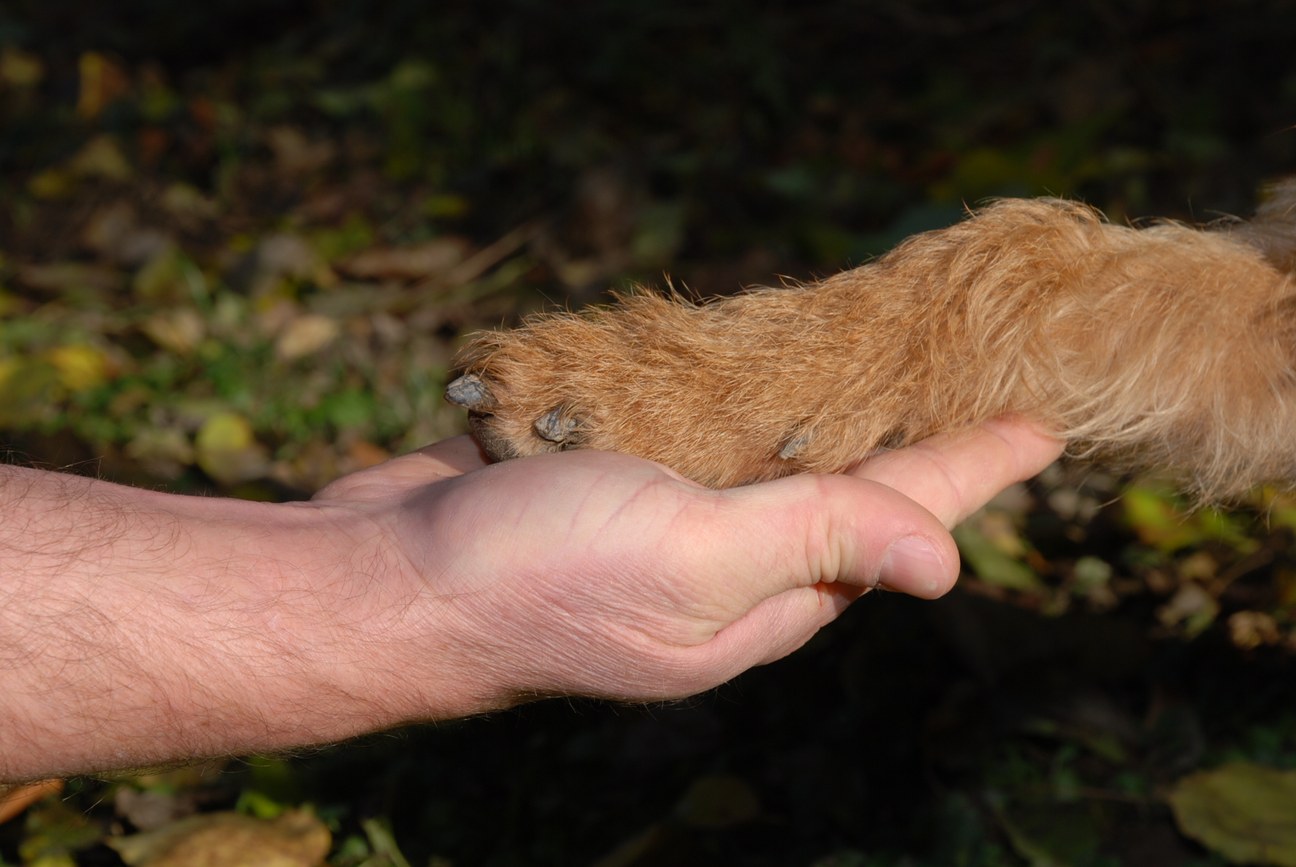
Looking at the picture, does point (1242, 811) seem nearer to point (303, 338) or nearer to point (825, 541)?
point (825, 541)

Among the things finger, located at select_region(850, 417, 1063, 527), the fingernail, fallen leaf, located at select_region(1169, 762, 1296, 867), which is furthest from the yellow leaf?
fallen leaf, located at select_region(1169, 762, 1296, 867)

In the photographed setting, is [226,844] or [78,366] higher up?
[78,366]

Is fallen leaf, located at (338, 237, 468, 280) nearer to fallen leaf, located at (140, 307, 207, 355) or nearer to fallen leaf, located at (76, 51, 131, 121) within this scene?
fallen leaf, located at (140, 307, 207, 355)

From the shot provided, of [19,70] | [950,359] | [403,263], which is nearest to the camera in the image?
[950,359]

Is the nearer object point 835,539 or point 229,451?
point 835,539

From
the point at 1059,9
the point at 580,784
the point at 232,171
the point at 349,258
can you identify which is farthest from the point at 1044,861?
the point at 232,171

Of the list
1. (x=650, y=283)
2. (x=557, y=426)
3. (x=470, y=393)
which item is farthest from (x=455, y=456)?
(x=650, y=283)

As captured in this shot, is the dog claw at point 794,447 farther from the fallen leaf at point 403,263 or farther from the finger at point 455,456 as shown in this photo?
the fallen leaf at point 403,263
